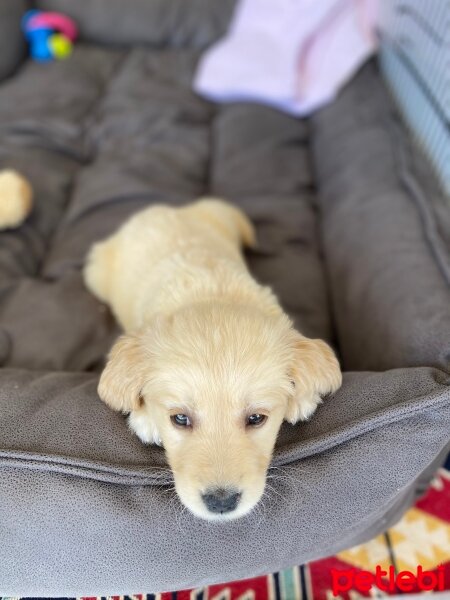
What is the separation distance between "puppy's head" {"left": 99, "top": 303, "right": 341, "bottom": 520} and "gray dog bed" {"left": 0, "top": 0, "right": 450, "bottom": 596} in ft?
0.28

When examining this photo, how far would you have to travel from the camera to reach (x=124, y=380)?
1194 millimetres

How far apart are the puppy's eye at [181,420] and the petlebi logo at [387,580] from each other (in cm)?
76

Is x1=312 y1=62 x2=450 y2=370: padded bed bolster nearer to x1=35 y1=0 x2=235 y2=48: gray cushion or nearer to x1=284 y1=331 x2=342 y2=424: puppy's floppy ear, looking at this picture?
x1=284 y1=331 x2=342 y2=424: puppy's floppy ear

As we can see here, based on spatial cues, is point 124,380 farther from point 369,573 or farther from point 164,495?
point 369,573

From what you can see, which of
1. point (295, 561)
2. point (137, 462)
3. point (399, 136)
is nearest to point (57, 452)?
point (137, 462)

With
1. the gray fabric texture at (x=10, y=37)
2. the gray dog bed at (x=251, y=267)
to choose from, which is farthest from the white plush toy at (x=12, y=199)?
the gray fabric texture at (x=10, y=37)

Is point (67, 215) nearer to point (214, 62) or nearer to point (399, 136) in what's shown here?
point (214, 62)

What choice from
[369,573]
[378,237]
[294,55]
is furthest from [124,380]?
[294,55]

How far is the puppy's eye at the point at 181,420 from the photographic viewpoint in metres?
1.16

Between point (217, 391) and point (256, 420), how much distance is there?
0.14 metres

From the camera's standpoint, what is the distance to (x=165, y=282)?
1500 mm

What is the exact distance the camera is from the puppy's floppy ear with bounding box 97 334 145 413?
3.92 feet

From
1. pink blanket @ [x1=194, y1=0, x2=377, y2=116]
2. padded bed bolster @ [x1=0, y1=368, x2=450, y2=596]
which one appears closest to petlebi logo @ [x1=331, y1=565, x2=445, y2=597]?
padded bed bolster @ [x1=0, y1=368, x2=450, y2=596]

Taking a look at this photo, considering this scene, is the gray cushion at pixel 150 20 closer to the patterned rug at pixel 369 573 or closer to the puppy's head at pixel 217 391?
the puppy's head at pixel 217 391
